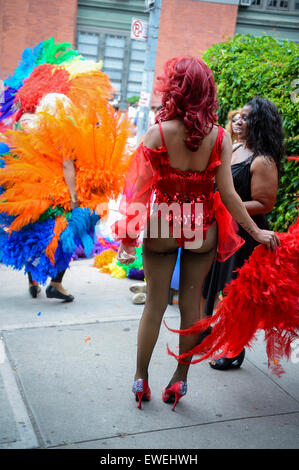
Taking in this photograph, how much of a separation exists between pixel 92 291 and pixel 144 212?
7.67ft

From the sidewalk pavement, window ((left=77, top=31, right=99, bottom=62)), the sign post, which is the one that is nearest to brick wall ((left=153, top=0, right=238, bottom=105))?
window ((left=77, top=31, right=99, bottom=62))

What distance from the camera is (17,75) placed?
4.36 m

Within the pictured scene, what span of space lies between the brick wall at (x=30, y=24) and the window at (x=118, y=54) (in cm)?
80

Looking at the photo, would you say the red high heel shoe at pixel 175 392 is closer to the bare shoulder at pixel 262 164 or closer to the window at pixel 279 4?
the bare shoulder at pixel 262 164

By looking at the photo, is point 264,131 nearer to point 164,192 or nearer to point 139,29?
point 164,192

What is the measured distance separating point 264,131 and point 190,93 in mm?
911

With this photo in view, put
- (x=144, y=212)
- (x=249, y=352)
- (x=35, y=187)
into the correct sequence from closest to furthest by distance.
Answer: (x=144, y=212) < (x=249, y=352) < (x=35, y=187)

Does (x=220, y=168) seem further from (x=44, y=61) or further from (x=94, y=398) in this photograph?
(x=44, y=61)

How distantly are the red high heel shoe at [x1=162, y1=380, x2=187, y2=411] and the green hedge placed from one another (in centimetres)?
173

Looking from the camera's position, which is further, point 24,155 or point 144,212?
point 24,155

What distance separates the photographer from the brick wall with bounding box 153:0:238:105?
18375mm

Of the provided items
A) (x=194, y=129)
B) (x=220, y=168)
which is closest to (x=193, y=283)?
(x=220, y=168)

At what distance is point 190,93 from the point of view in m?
2.21

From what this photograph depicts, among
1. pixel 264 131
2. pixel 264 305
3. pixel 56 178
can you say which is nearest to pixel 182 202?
pixel 264 305
